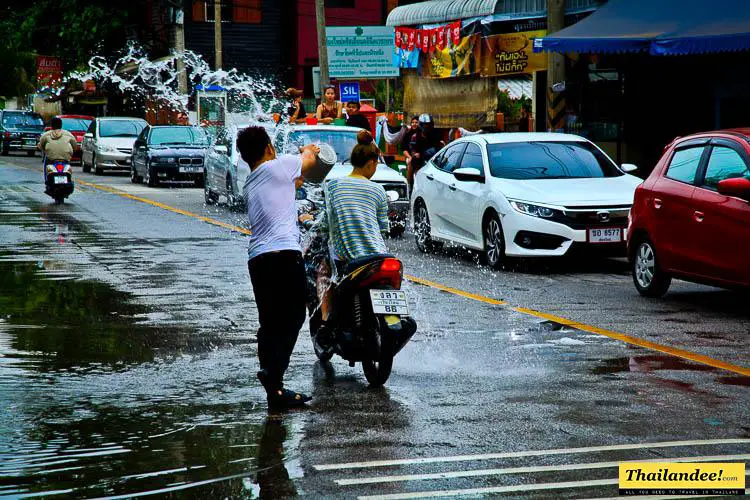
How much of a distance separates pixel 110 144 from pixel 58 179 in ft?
45.9

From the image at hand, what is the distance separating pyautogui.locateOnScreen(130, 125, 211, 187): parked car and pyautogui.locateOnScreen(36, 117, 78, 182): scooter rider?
5.73m

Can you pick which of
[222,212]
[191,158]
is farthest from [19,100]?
[222,212]

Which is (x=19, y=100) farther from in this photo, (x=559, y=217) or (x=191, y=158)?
(x=559, y=217)

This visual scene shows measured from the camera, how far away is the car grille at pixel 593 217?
15.1 meters

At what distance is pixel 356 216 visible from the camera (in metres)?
8.83

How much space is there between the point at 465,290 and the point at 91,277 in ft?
13.8

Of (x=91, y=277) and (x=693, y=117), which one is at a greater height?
(x=693, y=117)

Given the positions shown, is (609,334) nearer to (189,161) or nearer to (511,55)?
(511,55)

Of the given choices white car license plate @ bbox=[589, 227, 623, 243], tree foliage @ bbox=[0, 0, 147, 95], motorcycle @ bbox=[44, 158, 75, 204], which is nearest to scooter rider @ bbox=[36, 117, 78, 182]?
motorcycle @ bbox=[44, 158, 75, 204]

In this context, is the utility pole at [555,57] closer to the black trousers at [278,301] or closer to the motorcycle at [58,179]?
the motorcycle at [58,179]

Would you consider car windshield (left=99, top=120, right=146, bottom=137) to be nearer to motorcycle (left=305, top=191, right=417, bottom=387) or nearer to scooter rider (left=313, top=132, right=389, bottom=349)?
scooter rider (left=313, top=132, right=389, bottom=349)

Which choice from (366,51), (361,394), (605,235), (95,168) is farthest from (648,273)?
(95,168)

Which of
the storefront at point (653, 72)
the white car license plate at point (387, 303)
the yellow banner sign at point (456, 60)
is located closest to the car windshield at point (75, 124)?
the yellow banner sign at point (456, 60)

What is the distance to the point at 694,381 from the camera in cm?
858
